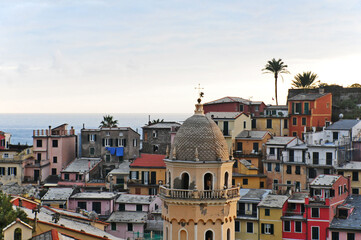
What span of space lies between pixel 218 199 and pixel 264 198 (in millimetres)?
45468

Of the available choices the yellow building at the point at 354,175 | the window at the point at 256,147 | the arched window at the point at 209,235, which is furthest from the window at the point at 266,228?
the arched window at the point at 209,235

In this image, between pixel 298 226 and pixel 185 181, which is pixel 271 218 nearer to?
pixel 298 226

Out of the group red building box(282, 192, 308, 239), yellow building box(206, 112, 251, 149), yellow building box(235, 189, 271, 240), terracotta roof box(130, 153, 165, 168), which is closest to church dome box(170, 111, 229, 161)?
red building box(282, 192, 308, 239)

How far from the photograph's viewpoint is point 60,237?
137 ft

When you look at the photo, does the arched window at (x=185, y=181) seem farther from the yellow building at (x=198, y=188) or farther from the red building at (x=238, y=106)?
the red building at (x=238, y=106)

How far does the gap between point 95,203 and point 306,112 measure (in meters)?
34.1

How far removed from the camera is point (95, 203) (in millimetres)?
78938

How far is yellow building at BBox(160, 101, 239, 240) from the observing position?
2973 centimetres

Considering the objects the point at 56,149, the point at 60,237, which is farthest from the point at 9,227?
the point at 56,149

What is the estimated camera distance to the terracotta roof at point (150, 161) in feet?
284

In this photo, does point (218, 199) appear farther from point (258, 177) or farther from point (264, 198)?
point (258, 177)

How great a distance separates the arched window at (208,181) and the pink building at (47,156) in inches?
2592

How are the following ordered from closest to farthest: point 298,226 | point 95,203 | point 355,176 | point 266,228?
point 298,226 → point 266,228 → point 355,176 → point 95,203

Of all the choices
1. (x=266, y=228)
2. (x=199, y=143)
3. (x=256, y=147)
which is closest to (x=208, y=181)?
(x=199, y=143)
